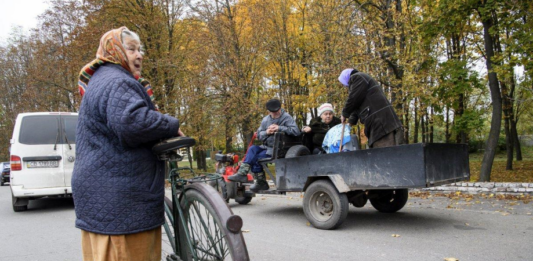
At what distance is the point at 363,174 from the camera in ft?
16.9

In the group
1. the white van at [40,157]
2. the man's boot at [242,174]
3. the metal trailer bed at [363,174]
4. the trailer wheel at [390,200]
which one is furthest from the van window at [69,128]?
the trailer wheel at [390,200]

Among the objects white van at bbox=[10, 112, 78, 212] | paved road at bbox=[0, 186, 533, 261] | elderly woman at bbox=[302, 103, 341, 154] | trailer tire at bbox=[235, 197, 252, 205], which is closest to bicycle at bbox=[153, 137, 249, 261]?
paved road at bbox=[0, 186, 533, 261]

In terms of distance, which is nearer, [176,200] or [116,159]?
[116,159]

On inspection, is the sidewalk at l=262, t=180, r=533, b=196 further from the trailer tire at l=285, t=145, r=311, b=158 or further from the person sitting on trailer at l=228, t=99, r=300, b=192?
the trailer tire at l=285, t=145, r=311, b=158

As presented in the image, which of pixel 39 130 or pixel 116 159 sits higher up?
pixel 39 130

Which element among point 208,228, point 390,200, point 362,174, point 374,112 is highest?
point 374,112

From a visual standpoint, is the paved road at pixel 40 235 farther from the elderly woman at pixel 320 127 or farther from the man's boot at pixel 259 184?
the elderly woman at pixel 320 127

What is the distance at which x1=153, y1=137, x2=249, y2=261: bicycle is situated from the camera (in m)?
2.40

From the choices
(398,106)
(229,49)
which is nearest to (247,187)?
(398,106)

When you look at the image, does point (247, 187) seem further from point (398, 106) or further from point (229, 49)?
point (229, 49)

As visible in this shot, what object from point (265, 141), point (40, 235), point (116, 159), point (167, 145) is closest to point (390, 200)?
point (265, 141)

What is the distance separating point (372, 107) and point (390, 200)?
1894 millimetres

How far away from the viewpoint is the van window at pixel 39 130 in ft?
26.9

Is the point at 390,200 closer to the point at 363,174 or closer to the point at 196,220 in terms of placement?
the point at 363,174
